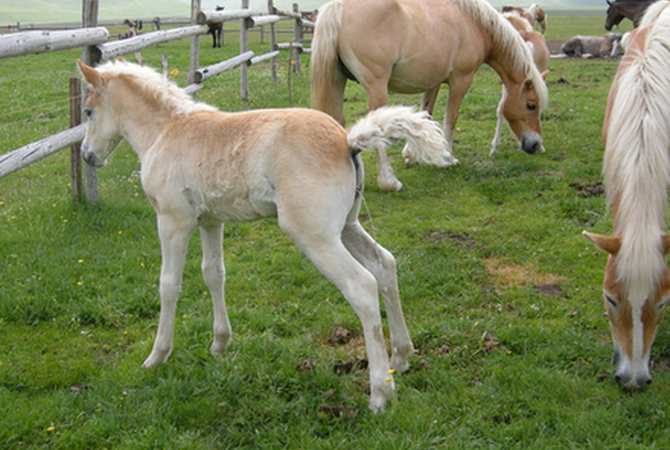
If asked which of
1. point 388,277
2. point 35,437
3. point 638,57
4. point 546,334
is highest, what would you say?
point 638,57

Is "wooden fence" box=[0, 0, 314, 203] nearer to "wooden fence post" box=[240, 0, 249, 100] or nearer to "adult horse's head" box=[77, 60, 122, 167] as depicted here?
"adult horse's head" box=[77, 60, 122, 167]

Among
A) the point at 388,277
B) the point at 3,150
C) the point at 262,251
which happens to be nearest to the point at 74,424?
the point at 388,277

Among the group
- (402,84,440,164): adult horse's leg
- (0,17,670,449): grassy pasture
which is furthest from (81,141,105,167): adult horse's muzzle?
(402,84,440,164): adult horse's leg

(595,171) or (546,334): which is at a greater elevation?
(595,171)

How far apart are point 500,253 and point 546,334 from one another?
1422 mm

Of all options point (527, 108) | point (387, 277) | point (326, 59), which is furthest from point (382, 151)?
point (387, 277)

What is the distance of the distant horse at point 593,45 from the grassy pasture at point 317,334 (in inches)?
597

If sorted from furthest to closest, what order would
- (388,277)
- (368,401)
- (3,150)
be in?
(3,150)
(388,277)
(368,401)

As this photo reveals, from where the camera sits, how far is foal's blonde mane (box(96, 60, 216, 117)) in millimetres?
3252

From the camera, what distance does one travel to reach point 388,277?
123 inches

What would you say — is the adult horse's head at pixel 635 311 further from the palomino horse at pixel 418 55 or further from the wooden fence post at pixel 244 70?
the wooden fence post at pixel 244 70

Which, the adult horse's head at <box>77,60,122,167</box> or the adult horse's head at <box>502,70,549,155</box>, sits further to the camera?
the adult horse's head at <box>502,70,549,155</box>

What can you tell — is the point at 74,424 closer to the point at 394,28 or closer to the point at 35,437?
the point at 35,437

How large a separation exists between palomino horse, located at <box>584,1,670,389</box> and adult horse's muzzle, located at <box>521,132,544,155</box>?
13.0 feet
